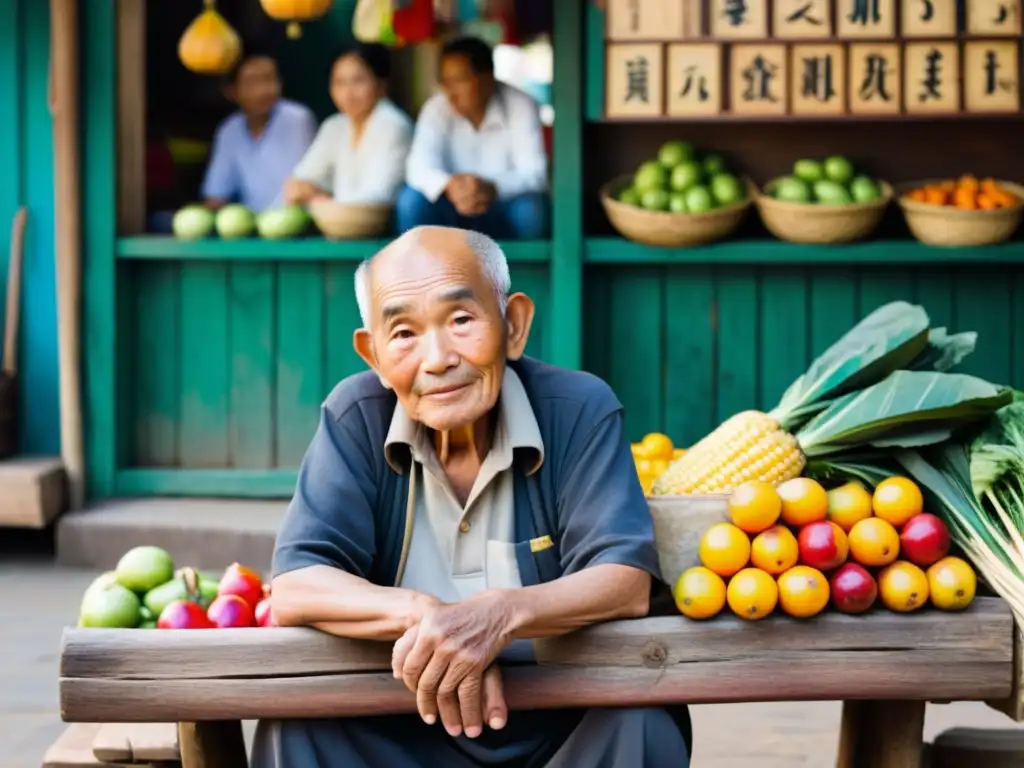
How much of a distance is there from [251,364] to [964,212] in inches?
116

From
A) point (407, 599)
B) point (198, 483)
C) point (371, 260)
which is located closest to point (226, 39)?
point (198, 483)

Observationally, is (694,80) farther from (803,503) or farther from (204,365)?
(803,503)

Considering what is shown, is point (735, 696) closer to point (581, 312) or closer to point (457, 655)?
point (457, 655)

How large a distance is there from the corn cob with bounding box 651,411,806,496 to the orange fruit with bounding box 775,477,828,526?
318 mm

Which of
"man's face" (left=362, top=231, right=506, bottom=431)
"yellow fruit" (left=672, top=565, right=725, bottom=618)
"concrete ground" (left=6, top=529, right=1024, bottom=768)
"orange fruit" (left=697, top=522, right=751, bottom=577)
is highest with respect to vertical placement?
"man's face" (left=362, top=231, right=506, bottom=431)

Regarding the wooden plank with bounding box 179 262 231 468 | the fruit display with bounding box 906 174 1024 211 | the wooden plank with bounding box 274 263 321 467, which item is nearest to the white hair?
the fruit display with bounding box 906 174 1024 211

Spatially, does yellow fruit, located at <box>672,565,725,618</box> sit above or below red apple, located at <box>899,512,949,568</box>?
below

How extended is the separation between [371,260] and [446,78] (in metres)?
3.63

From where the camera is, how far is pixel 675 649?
9.15 ft

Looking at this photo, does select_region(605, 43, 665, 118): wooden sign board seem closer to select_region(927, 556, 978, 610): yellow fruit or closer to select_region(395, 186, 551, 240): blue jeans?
select_region(395, 186, 551, 240): blue jeans

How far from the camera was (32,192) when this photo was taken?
6.69m

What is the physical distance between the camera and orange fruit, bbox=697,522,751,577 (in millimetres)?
2867

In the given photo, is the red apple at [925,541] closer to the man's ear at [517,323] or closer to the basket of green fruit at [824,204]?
the man's ear at [517,323]

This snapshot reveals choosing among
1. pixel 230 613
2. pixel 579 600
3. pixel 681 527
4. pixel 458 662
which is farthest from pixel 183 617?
pixel 681 527
